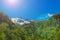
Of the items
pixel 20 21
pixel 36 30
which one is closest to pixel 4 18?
pixel 20 21

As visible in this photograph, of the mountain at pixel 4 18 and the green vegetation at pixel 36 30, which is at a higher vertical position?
the mountain at pixel 4 18

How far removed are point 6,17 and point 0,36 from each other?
0.30m

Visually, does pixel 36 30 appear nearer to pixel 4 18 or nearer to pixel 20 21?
pixel 20 21

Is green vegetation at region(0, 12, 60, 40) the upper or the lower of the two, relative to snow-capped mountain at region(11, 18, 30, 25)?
lower

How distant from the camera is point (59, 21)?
13.8ft

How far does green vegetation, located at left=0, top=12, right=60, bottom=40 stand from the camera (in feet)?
13.4

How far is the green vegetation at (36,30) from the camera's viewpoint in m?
4.10

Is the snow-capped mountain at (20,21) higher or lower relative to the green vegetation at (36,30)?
higher

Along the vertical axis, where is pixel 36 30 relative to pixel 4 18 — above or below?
below

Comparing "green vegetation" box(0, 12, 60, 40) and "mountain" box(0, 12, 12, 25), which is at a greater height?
"mountain" box(0, 12, 12, 25)

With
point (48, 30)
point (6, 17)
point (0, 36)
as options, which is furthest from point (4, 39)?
point (48, 30)

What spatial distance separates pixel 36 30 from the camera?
164 inches

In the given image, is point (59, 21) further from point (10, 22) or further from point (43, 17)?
point (10, 22)

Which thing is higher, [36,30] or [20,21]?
[20,21]
